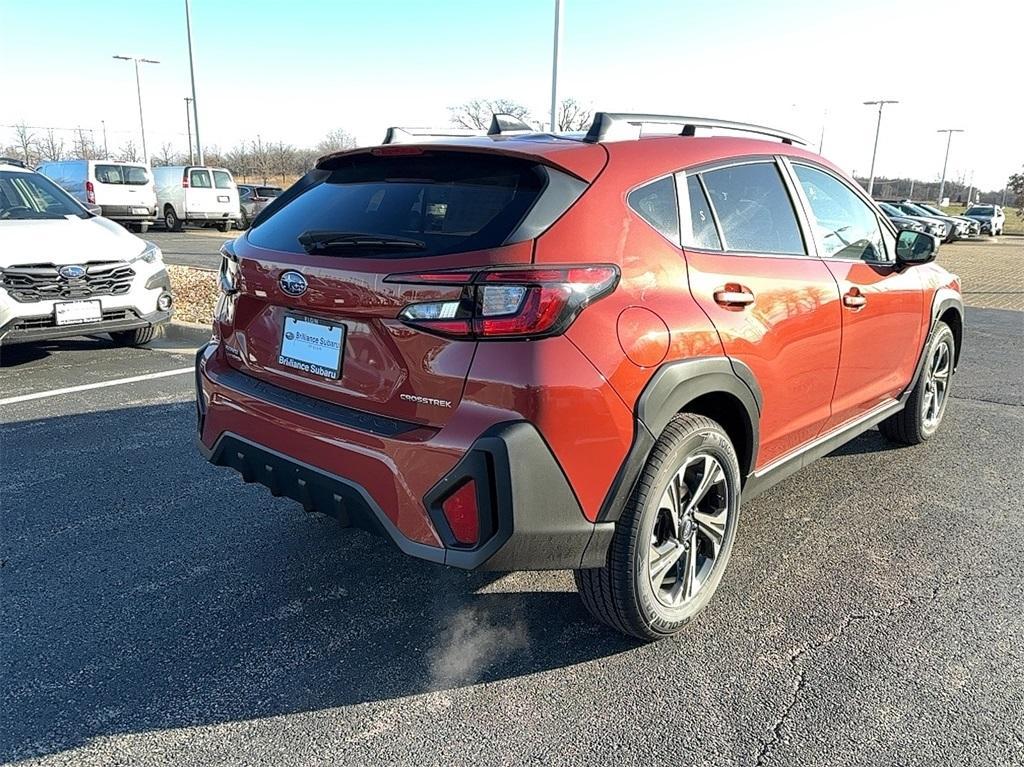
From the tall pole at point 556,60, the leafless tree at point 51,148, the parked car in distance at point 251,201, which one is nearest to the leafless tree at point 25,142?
the leafless tree at point 51,148

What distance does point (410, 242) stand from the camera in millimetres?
2365

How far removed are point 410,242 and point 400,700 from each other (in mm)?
1426

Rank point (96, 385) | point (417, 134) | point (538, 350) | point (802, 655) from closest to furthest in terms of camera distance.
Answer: point (538, 350) → point (802, 655) → point (417, 134) → point (96, 385)

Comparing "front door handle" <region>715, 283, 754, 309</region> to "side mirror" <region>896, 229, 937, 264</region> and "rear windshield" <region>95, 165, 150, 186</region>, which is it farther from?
"rear windshield" <region>95, 165, 150, 186</region>

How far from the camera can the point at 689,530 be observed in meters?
2.77

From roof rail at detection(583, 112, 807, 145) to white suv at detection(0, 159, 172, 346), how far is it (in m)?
4.98

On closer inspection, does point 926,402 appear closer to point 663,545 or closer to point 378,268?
point 663,545

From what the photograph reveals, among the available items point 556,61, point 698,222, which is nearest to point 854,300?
point 698,222

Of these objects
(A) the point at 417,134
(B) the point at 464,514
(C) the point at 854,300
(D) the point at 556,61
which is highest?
(D) the point at 556,61

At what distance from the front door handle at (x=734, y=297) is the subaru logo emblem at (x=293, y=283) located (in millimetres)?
1416

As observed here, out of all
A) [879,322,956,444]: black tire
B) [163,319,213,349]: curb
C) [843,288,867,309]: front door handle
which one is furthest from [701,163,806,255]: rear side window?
[163,319,213,349]: curb

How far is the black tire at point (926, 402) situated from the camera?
4.57m

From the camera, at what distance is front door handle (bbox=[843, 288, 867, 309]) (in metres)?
3.46

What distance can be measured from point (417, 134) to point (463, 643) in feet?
6.19
